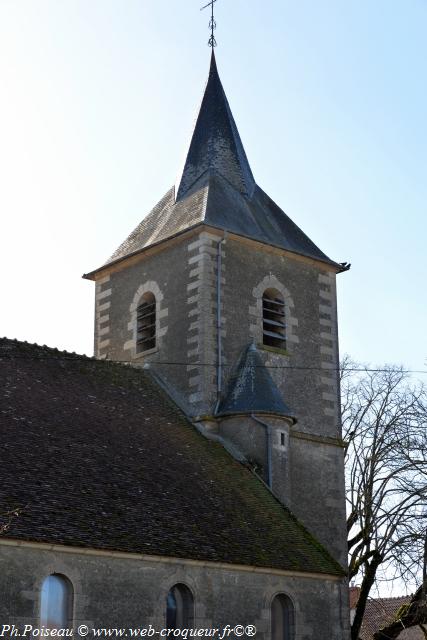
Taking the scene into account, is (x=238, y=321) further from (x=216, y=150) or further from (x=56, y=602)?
(x=56, y=602)

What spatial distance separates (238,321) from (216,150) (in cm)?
510

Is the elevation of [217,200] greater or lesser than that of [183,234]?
greater

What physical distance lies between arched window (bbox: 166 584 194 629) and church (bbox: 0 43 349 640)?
3cm

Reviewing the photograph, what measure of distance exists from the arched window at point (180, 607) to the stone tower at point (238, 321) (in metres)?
4.43

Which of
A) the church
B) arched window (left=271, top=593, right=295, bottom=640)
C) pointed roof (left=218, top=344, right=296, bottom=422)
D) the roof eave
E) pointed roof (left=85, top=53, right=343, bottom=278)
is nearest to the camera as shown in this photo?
the church

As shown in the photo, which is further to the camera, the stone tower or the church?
the stone tower

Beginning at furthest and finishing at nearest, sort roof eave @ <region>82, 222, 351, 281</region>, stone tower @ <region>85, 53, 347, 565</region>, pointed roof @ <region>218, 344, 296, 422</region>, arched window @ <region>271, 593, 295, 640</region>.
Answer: roof eave @ <region>82, 222, 351, 281</region>
stone tower @ <region>85, 53, 347, 565</region>
pointed roof @ <region>218, 344, 296, 422</region>
arched window @ <region>271, 593, 295, 640</region>

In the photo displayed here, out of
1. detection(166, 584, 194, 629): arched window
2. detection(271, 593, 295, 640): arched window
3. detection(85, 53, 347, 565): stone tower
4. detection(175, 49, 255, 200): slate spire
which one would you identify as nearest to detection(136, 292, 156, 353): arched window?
detection(85, 53, 347, 565): stone tower

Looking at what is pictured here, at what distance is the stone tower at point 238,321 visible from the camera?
22797mm

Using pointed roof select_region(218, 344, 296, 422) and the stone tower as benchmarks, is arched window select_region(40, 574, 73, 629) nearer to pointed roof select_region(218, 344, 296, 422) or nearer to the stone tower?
the stone tower

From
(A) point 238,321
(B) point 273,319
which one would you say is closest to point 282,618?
(A) point 238,321

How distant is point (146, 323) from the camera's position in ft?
83.0

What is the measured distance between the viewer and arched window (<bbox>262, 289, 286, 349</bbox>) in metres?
24.7

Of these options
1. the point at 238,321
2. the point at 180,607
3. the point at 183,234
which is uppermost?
the point at 183,234
